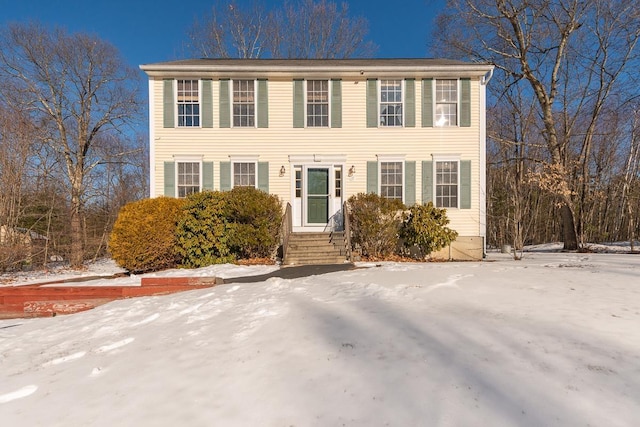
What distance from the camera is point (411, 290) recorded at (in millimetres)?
4840

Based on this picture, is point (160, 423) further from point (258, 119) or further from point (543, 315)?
point (258, 119)

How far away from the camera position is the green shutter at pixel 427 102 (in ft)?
34.4

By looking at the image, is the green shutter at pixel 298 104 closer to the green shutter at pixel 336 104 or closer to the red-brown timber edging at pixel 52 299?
the green shutter at pixel 336 104

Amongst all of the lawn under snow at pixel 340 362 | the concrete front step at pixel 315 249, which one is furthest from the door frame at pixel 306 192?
the lawn under snow at pixel 340 362

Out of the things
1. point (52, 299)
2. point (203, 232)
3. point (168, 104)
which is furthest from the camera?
point (168, 104)

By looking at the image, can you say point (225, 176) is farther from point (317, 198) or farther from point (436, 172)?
point (436, 172)

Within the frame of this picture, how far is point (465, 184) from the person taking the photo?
10461 mm

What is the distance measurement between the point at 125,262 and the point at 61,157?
9.57 m

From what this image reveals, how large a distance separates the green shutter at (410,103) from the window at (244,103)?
16.9ft

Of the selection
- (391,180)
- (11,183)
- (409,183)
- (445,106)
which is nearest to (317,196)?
(391,180)

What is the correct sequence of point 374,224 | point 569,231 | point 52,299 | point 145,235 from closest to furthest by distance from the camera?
point 52,299 → point 145,235 → point 374,224 → point 569,231

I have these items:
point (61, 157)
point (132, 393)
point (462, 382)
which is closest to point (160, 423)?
point (132, 393)

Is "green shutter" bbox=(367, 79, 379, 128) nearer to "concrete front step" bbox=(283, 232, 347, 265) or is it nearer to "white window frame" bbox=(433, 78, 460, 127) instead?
"white window frame" bbox=(433, 78, 460, 127)

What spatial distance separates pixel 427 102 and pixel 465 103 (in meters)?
1.26
